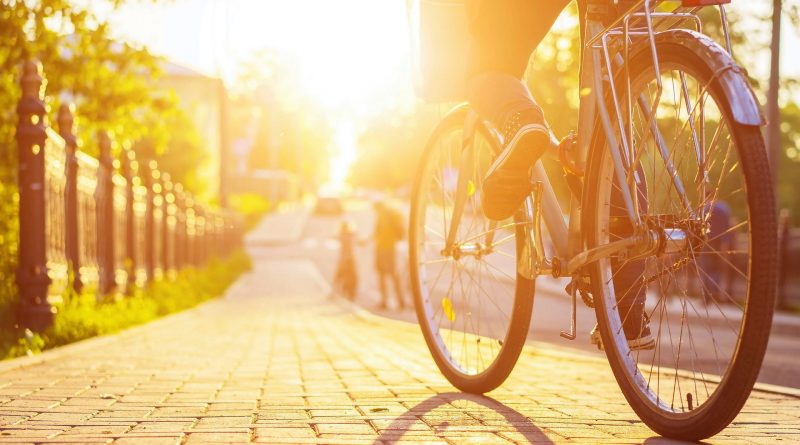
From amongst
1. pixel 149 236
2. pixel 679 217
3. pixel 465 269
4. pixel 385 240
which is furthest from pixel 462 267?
pixel 385 240

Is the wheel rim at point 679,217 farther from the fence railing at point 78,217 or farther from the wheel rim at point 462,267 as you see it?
the fence railing at point 78,217

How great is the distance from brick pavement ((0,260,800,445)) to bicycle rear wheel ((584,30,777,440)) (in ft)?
0.57

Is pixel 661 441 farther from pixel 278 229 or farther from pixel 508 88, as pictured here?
pixel 278 229

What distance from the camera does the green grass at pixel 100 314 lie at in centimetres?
677

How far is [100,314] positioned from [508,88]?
5819 mm

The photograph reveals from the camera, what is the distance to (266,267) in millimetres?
33219

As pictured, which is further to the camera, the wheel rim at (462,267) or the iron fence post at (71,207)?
the iron fence post at (71,207)

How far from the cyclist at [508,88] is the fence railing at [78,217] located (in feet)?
15.6

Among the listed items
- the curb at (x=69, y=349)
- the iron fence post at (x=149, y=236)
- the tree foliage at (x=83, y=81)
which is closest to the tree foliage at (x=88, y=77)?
the tree foliage at (x=83, y=81)

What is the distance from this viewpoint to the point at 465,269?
14.4 feet

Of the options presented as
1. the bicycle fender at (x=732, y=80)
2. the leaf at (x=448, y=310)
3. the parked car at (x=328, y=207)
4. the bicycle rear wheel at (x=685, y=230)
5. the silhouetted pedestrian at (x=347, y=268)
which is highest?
the parked car at (x=328, y=207)

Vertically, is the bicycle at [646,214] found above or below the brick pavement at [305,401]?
above

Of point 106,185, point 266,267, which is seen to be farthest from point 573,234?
point 266,267

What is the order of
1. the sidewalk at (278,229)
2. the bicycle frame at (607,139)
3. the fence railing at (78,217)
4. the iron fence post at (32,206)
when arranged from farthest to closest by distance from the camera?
the sidewalk at (278,229), the fence railing at (78,217), the iron fence post at (32,206), the bicycle frame at (607,139)
